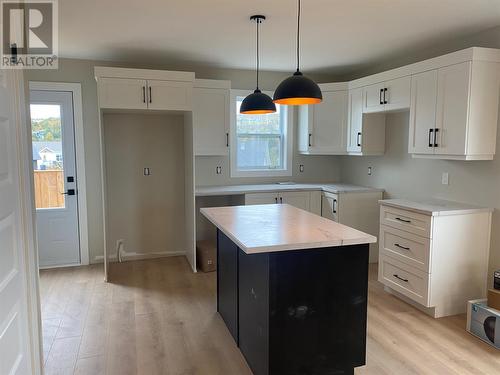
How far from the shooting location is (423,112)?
357cm

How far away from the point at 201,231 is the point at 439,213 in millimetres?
2981

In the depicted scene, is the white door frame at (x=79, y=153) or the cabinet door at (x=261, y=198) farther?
the cabinet door at (x=261, y=198)

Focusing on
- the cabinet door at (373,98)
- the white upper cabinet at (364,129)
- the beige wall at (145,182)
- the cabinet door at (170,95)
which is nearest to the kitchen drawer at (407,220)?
the white upper cabinet at (364,129)

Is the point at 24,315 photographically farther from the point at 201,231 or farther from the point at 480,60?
the point at 480,60

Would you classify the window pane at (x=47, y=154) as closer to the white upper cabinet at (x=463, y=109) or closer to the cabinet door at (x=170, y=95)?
the cabinet door at (x=170, y=95)

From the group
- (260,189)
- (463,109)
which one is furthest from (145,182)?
(463,109)

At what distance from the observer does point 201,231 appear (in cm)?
511

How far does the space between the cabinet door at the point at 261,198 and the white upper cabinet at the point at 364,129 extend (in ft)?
3.75

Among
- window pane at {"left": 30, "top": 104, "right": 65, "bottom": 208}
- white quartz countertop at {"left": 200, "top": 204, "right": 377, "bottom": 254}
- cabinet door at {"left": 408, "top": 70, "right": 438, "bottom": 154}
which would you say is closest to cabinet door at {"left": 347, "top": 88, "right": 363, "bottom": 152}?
cabinet door at {"left": 408, "top": 70, "right": 438, "bottom": 154}

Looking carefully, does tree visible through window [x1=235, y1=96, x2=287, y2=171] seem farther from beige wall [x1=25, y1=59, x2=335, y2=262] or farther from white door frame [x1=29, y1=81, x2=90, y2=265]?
white door frame [x1=29, y1=81, x2=90, y2=265]

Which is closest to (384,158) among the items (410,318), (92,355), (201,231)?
(410,318)

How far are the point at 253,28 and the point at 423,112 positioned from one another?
5.78 feet

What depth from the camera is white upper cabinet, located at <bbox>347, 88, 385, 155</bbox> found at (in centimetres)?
452

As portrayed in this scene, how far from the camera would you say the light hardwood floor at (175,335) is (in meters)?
2.59
